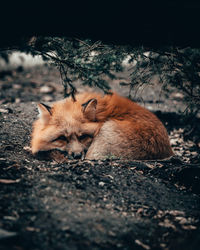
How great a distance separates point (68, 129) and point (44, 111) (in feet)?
1.68

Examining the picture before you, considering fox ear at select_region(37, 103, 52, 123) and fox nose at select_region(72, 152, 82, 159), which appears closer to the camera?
fox nose at select_region(72, 152, 82, 159)

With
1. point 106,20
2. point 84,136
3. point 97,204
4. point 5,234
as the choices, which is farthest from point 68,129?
point 5,234

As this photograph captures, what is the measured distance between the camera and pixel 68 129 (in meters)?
3.73

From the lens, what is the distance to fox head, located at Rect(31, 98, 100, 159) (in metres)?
3.73

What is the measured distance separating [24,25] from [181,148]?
383 cm

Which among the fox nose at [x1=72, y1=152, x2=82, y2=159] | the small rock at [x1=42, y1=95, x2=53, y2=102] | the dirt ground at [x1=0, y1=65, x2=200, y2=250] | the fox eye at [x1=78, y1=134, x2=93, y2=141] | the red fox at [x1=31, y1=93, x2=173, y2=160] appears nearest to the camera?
the dirt ground at [x1=0, y1=65, x2=200, y2=250]

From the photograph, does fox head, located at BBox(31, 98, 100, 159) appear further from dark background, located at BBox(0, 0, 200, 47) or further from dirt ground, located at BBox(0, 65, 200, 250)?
dark background, located at BBox(0, 0, 200, 47)

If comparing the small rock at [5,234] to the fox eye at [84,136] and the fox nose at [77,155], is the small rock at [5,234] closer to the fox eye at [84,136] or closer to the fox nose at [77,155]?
the fox nose at [77,155]

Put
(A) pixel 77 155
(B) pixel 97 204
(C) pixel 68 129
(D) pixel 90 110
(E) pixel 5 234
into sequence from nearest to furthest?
(E) pixel 5 234
(B) pixel 97 204
(A) pixel 77 155
(C) pixel 68 129
(D) pixel 90 110

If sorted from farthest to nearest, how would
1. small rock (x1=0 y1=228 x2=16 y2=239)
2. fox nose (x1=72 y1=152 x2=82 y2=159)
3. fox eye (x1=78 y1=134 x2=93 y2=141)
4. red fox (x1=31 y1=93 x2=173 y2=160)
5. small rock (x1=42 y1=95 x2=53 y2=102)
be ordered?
small rock (x1=42 y1=95 x2=53 y2=102) < fox eye (x1=78 y1=134 x2=93 y2=141) < red fox (x1=31 y1=93 x2=173 y2=160) < fox nose (x1=72 y1=152 x2=82 y2=159) < small rock (x1=0 y1=228 x2=16 y2=239)

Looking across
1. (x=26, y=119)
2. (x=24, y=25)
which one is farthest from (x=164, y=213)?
(x=26, y=119)

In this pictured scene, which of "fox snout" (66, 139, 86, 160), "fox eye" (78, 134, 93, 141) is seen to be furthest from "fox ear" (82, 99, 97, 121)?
"fox snout" (66, 139, 86, 160)

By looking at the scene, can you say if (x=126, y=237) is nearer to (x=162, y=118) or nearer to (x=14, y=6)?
(x=14, y=6)

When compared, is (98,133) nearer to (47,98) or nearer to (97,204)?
(97,204)
